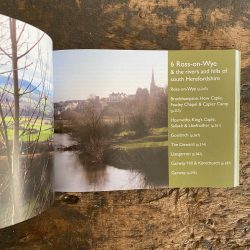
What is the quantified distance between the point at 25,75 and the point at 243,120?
0.52 metres

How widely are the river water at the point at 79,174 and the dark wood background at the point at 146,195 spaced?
0.03 m

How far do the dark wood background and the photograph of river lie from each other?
0.03 m

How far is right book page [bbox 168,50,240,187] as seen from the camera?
740 mm

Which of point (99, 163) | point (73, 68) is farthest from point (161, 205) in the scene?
point (73, 68)

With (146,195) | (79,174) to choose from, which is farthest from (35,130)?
(146,195)

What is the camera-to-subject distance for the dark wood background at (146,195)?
2.43 feet

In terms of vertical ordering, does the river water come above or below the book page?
below

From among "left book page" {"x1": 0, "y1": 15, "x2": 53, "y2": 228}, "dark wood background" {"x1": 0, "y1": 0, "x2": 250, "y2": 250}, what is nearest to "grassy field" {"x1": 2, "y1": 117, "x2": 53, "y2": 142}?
"left book page" {"x1": 0, "y1": 15, "x2": 53, "y2": 228}

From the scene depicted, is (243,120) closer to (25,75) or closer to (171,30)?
(171,30)

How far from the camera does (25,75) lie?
0.53m

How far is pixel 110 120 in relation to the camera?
74 cm

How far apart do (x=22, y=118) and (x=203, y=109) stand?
0.42 meters

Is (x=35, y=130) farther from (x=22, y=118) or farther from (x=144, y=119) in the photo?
(x=144, y=119)

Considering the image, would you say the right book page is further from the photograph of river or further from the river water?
the river water
